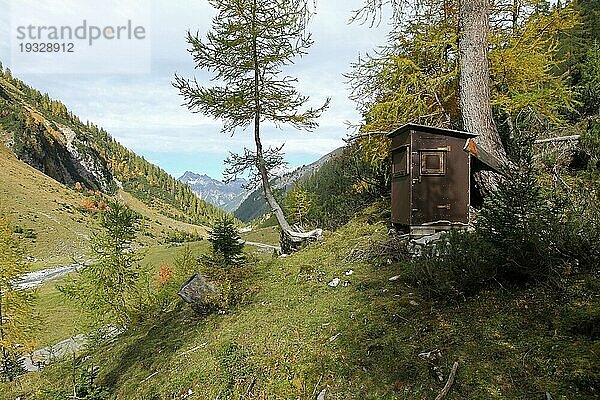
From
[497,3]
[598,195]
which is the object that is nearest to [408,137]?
[598,195]

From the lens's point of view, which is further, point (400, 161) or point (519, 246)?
point (400, 161)

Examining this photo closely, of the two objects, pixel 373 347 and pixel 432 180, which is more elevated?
pixel 432 180

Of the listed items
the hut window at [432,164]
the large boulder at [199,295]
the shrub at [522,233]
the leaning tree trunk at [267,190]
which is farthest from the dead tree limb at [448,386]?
the leaning tree trunk at [267,190]

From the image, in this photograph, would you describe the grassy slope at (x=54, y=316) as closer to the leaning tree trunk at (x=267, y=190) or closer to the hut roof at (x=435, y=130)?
the leaning tree trunk at (x=267, y=190)

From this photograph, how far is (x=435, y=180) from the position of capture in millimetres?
9664

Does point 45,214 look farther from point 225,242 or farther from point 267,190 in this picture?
point 225,242

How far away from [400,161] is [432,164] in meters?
0.99

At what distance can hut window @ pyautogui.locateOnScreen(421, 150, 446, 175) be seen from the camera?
31.6 ft

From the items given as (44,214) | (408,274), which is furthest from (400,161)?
(44,214)

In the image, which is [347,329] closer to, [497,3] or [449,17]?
[449,17]

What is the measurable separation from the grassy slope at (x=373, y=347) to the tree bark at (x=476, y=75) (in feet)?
11.7

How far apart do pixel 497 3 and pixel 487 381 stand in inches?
583

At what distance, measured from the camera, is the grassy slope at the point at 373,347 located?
134 inches

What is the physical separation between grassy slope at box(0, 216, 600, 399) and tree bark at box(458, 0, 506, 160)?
11.7 ft
